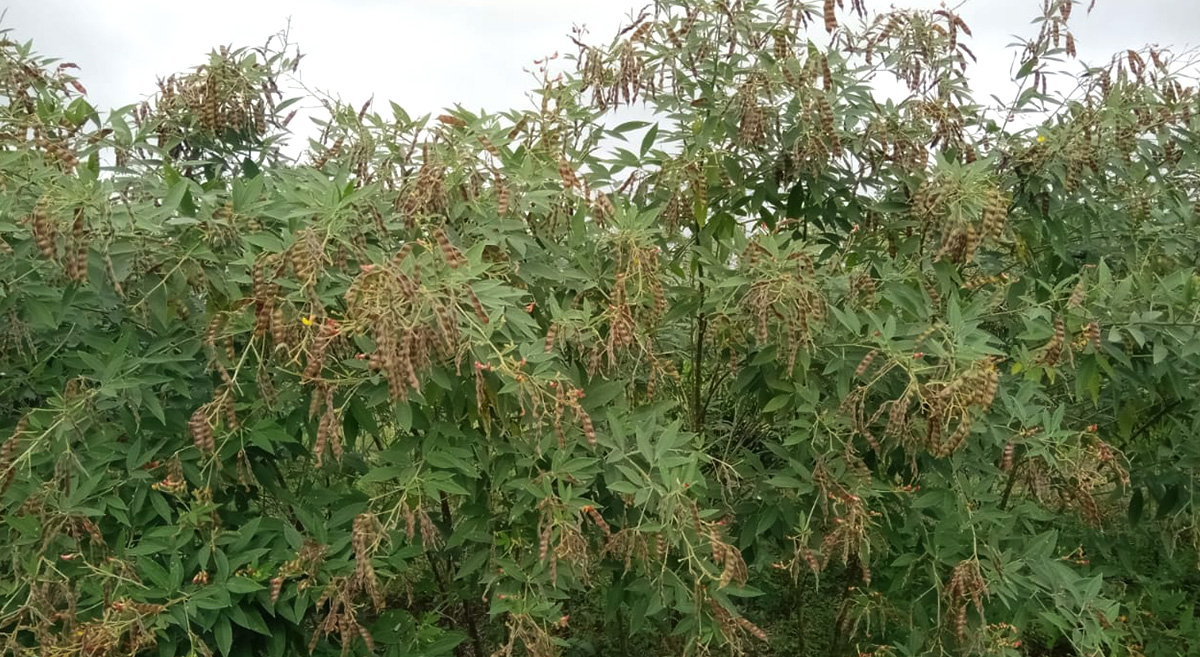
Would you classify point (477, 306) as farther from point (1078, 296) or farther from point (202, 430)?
point (1078, 296)

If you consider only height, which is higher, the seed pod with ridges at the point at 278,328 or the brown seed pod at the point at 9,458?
the seed pod with ridges at the point at 278,328

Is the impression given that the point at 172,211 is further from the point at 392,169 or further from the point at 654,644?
the point at 654,644

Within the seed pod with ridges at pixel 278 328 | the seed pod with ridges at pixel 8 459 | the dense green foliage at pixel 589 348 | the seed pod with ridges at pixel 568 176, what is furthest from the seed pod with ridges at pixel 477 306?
the seed pod with ridges at pixel 8 459

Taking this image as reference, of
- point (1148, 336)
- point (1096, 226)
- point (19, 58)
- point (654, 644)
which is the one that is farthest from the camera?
point (654, 644)

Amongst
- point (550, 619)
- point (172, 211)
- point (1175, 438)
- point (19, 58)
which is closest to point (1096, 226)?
point (1175, 438)

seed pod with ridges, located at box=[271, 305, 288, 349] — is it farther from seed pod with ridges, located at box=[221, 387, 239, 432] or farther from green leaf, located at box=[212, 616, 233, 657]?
green leaf, located at box=[212, 616, 233, 657]

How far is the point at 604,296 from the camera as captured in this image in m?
3.13

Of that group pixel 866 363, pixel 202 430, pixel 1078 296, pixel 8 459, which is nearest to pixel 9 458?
pixel 8 459

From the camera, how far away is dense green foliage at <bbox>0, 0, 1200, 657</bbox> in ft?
Answer: 8.86

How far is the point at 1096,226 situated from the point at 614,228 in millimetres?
2185

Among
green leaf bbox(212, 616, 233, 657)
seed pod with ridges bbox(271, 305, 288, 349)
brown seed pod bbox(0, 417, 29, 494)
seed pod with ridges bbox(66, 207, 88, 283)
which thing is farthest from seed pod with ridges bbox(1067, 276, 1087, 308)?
brown seed pod bbox(0, 417, 29, 494)

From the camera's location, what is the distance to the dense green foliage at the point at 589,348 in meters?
2.70

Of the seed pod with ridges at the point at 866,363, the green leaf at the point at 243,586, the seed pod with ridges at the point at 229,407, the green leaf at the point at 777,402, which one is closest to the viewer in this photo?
the seed pod with ridges at the point at 229,407

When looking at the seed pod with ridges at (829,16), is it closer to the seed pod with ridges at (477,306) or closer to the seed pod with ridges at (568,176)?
the seed pod with ridges at (568,176)
